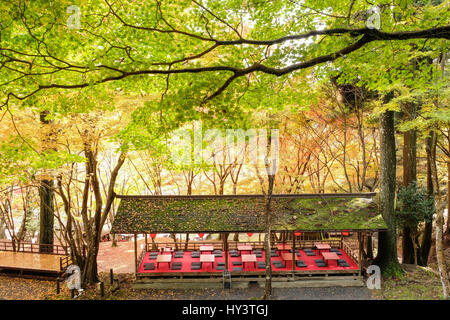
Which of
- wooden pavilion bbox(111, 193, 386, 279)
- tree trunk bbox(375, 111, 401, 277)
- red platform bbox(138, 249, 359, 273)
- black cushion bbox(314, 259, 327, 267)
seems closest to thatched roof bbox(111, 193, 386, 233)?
wooden pavilion bbox(111, 193, 386, 279)

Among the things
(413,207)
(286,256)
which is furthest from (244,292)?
(413,207)

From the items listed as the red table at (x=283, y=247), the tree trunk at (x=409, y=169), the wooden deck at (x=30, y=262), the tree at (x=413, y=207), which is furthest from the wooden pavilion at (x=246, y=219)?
the wooden deck at (x=30, y=262)

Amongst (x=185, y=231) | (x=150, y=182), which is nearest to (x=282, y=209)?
(x=185, y=231)

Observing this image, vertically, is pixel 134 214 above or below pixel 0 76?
below

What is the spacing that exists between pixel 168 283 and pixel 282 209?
576cm

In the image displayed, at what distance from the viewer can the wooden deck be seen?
12.1 m

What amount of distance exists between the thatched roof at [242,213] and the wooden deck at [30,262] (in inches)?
156

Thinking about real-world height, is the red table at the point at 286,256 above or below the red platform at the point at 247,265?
above

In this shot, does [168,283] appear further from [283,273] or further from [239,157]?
[239,157]

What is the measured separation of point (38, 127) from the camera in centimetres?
1013

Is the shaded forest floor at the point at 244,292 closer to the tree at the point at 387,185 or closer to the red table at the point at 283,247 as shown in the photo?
the tree at the point at 387,185

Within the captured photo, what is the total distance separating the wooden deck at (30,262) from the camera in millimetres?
12109
